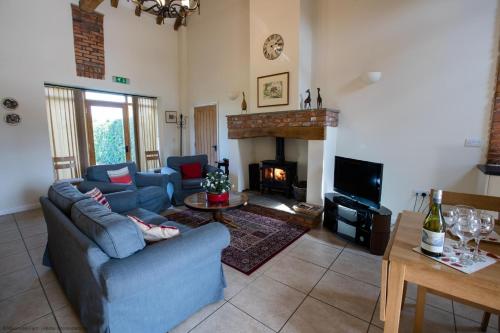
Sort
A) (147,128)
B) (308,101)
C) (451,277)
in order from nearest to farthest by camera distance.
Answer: (451,277)
(308,101)
(147,128)

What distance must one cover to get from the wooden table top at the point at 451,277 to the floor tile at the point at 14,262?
345 centimetres

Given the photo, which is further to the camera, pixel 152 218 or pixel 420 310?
→ pixel 152 218

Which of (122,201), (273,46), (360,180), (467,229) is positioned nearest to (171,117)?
(273,46)

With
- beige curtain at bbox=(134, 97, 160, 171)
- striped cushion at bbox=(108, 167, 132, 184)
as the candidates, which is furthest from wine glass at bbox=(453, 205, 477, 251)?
beige curtain at bbox=(134, 97, 160, 171)

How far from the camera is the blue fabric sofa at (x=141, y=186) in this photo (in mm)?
3348

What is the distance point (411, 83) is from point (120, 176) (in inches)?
184

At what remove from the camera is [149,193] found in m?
3.63

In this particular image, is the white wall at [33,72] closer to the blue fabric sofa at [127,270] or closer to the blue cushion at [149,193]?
the blue cushion at [149,193]

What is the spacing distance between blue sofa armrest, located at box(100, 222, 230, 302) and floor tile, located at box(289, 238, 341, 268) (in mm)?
1283

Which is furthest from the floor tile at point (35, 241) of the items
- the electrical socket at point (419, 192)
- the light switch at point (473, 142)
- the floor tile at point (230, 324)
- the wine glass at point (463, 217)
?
the light switch at point (473, 142)

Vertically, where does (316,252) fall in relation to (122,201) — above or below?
below

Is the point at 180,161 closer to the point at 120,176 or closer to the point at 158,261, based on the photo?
the point at 120,176

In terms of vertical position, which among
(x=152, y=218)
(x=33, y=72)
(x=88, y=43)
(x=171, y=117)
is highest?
(x=88, y=43)

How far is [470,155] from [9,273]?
18.1 ft
